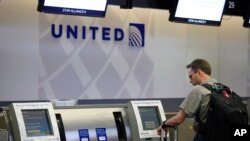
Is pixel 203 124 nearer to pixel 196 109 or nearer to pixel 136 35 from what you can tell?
pixel 196 109

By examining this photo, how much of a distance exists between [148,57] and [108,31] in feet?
2.72

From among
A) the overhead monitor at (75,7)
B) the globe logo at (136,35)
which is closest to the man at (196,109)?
the overhead monitor at (75,7)

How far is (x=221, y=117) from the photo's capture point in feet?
13.3

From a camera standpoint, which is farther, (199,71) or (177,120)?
(199,71)

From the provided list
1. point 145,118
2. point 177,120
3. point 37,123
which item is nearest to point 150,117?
point 145,118

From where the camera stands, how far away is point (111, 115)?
4.31 metres

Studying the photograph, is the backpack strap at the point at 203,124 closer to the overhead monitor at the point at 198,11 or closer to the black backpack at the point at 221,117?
the black backpack at the point at 221,117

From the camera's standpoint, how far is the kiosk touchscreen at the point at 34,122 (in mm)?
3684

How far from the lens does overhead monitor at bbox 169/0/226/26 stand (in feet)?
19.9

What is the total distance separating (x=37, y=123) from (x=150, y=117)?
1.08 m

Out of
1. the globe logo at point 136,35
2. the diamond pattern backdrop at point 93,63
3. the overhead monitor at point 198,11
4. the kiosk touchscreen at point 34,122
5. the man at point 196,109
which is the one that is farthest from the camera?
the globe logo at point 136,35

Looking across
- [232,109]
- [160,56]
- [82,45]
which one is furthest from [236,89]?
[232,109]

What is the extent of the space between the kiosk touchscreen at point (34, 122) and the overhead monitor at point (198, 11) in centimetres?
265

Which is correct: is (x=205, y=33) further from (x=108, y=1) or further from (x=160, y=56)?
(x=108, y=1)
